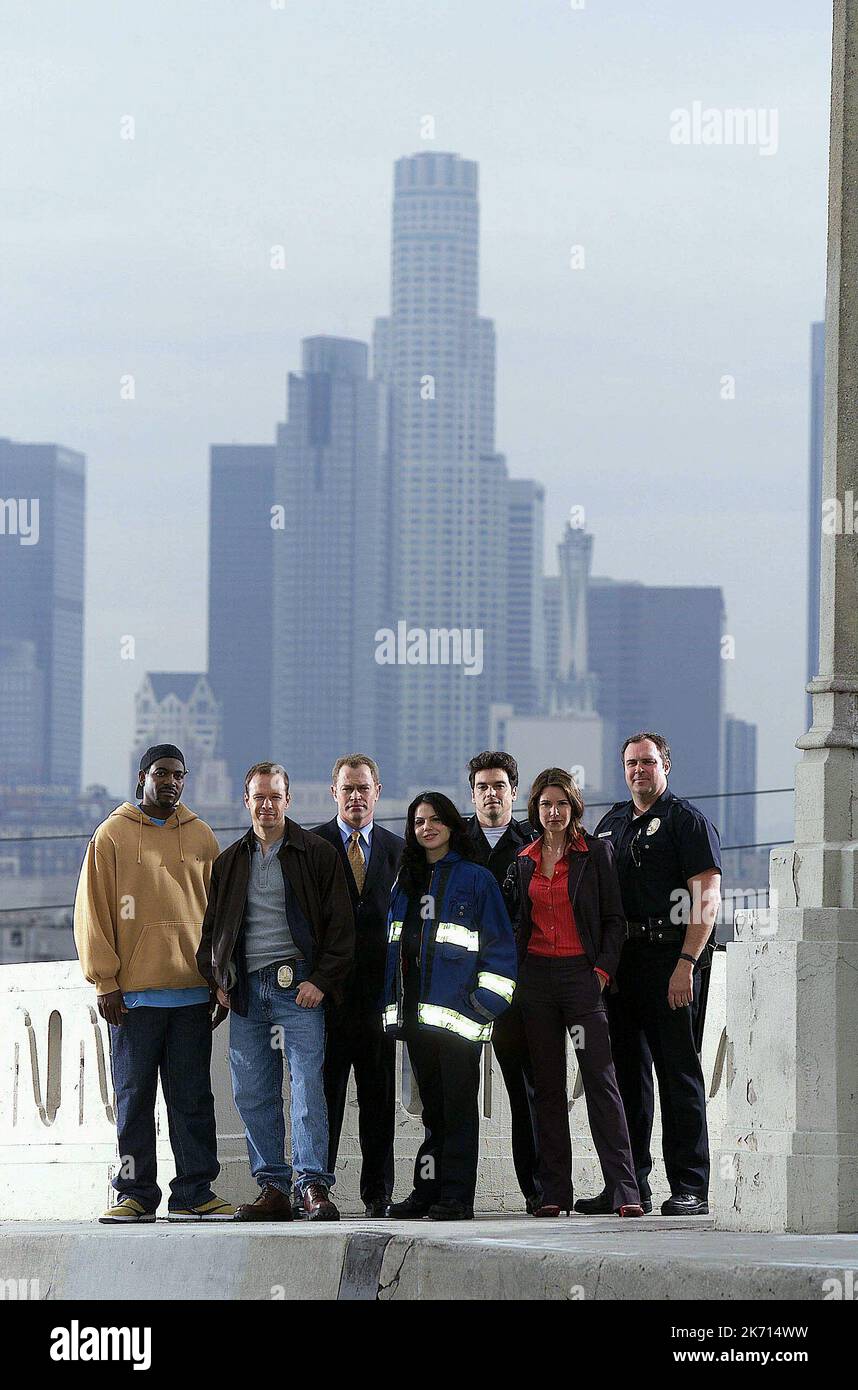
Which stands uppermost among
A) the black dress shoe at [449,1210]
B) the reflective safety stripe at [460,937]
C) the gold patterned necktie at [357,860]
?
the gold patterned necktie at [357,860]

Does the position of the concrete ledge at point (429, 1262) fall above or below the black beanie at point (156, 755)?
below

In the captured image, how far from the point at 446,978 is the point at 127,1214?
1.62 metres

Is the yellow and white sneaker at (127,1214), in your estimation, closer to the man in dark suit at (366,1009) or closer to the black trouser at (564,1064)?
the man in dark suit at (366,1009)

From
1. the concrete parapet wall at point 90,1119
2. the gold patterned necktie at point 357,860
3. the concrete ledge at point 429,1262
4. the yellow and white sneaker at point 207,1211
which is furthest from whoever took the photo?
the concrete parapet wall at point 90,1119

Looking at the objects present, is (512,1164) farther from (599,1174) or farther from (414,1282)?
(414,1282)

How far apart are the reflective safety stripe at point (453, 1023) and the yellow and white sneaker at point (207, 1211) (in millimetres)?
1135

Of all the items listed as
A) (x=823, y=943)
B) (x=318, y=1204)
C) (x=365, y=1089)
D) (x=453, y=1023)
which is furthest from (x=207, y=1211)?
(x=823, y=943)

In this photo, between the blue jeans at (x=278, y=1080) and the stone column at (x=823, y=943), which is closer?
the stone column at (x=823, y=943)

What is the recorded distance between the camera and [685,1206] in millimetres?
8422

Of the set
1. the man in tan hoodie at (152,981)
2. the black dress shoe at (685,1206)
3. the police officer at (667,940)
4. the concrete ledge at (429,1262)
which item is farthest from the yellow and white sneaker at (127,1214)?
the black dress shoe at (685,1206)

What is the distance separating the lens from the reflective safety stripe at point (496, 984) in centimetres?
827

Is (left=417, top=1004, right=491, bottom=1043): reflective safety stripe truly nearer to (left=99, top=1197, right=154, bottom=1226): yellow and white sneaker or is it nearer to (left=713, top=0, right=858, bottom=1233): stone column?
(left=713, top=0, right=858, bottom=1233): stone column

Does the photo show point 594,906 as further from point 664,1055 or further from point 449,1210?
point 449,1210

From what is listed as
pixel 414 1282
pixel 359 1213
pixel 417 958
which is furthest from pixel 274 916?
pixel 414 1282
